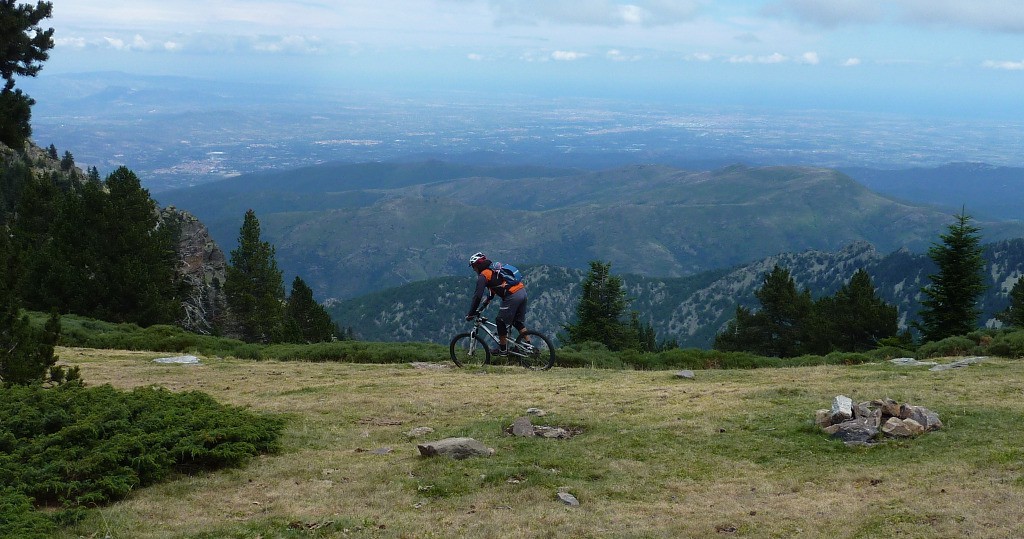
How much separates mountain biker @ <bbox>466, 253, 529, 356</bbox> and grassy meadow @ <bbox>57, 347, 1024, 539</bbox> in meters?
2.87

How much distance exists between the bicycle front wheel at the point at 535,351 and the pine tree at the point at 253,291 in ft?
154

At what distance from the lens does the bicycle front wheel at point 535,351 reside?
21953 mm

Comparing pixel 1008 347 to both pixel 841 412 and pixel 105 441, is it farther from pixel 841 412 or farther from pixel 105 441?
pixel 105 441

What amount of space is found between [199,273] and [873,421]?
242ft

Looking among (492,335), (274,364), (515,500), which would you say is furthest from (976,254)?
(515,500)

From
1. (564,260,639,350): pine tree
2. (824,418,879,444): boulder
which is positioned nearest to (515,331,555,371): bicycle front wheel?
(824,418,879,444): boulder

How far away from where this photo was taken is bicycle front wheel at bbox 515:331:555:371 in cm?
2195

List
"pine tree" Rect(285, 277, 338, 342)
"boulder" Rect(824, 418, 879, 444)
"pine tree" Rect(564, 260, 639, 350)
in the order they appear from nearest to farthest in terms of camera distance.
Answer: "boulder" Rect(824, 418, 879, 444) < "pine tree" Rect(564, 260, 639, 350) < "pine tree" Rect(285, 277, 338, 342)

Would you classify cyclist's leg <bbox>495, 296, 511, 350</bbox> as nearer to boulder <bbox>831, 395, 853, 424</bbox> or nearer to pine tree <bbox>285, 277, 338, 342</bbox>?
boulder <bbox>831, 395, 853, 424</bbox>

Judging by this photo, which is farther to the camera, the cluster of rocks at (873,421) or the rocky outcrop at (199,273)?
the rocky outcrop at (199,273)

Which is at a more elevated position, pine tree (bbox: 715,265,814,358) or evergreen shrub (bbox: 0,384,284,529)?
evergreen shrub (bbox: 0,384,284,529)

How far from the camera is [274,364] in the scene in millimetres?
24656

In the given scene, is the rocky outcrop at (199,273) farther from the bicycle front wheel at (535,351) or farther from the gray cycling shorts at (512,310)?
the gray cycling shorts at (512,310)

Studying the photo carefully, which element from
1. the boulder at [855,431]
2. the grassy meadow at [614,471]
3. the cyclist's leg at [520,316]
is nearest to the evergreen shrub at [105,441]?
the grassy meadow at [614,471]
